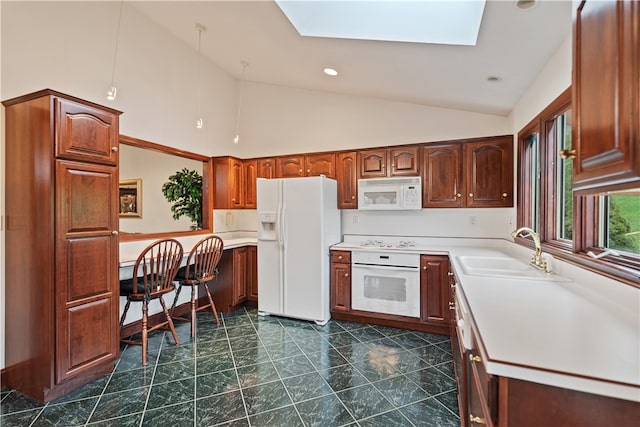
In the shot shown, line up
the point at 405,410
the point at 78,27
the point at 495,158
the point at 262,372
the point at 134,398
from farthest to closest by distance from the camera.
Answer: the point at 495,158, the point at 78,27, the point at 262,372, the point at 134,398, the point at 405,410

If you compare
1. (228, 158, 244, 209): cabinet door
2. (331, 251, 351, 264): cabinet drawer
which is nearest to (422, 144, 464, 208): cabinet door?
(331, 251, 351, 264): cabinet drawer

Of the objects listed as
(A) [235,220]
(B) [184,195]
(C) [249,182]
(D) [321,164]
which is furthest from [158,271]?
(D) [321,164]

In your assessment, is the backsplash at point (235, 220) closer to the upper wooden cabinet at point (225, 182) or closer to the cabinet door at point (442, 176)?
the upper wooden cabinet at point (225, 182)

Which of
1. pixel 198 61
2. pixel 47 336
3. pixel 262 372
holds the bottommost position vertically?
pixel 262 372

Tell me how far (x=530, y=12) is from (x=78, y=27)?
3480 mm

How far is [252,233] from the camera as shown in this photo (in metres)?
4.70

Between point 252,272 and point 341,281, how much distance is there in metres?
1.28

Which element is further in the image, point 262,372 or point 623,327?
point 262,372

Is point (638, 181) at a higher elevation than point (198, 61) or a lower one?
lower

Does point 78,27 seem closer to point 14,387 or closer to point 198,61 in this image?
point 198,61

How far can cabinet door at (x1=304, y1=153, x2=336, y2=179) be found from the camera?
159 inches

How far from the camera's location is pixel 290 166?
4312 millimetres

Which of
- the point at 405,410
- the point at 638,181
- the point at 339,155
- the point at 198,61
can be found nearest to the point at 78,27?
the point at 198,61

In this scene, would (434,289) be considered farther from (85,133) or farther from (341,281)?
(85,133)
